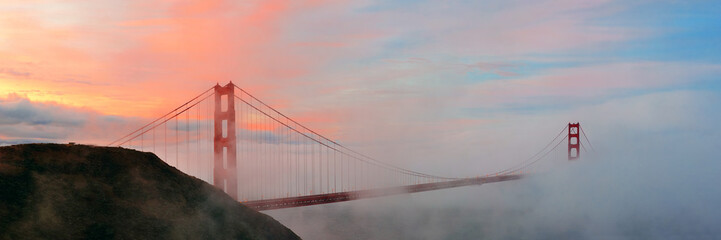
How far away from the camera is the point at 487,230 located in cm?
12181

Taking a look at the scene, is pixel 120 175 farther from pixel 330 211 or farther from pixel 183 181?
pixel 330 211

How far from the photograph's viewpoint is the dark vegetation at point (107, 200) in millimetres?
23281

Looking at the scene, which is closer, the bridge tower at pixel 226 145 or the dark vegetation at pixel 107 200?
the dark vegetation at pixel 107 200

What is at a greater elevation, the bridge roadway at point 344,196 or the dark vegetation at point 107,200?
the dark vegetation at point 107,200

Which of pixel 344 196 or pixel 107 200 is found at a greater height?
pixel 107 200

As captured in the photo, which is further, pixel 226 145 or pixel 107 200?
pixel 226 145

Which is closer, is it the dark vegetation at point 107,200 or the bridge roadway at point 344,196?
the dark vegetation at point 107,200

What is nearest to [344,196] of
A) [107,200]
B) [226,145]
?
[226,145]

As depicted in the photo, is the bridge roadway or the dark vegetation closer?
the dark vegetation

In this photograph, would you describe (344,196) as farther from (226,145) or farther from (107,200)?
(107,200)

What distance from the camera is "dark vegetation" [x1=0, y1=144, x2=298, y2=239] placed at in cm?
2328

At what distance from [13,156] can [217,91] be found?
29.8 m

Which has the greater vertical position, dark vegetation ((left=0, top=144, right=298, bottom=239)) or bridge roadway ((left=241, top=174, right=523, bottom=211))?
dark vegetation ((left=0, top=144, right=298, bottom=239))

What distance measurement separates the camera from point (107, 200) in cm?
2619
